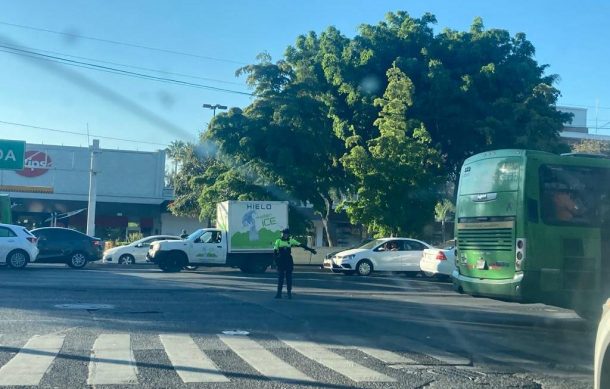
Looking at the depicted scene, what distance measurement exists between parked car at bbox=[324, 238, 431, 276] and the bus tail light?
49.1ft

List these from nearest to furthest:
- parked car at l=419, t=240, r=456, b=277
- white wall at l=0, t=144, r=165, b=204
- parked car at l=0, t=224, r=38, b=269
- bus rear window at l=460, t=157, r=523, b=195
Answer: bus rear window at l=460, t=157, r=523, b=195 → parked car at l=419, t=240, r=456, b=277 → parked car at l=0, t=224, r=38, b=269 → white wall at l=0, t=144, r=165, b=204

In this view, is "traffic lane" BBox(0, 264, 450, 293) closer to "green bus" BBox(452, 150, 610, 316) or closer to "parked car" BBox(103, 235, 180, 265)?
"parked car" BBox(103, 235, 180, 265)

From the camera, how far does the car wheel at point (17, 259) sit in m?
25.1

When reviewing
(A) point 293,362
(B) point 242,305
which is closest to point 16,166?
(B) point 242,305

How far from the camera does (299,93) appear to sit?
3503cm

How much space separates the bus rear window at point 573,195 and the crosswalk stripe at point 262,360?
18.2ft

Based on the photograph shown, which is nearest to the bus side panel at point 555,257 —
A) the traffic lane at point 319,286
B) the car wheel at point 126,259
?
the traffic lane at point 319,286

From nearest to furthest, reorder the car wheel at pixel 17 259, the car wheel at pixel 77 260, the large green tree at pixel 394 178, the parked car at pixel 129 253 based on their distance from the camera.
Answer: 1. the car wheel at pixel 17 259
2. the car wheel at pixel 77 260
3. the parked car at pixel 129 253
4. the large green tree at pixel 394 178

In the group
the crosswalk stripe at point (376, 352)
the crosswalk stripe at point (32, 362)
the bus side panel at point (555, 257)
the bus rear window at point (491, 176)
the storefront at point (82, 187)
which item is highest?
the storefront at point (82, 187)

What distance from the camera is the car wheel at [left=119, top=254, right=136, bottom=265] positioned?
31312mm

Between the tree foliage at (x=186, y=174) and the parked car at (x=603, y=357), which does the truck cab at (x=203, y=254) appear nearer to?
the tree foliage at (x=186, y=174)

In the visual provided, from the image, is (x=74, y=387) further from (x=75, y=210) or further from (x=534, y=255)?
(x=75, y=210)

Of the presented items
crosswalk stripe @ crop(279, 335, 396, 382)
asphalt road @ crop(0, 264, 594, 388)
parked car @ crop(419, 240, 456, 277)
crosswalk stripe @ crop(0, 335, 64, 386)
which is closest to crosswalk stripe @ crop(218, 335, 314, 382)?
asphalt road @ crop(0, 264, 594, 388)

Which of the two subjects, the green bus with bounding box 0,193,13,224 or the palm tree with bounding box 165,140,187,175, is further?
the palm tree with bounding box 165,140,187,175
